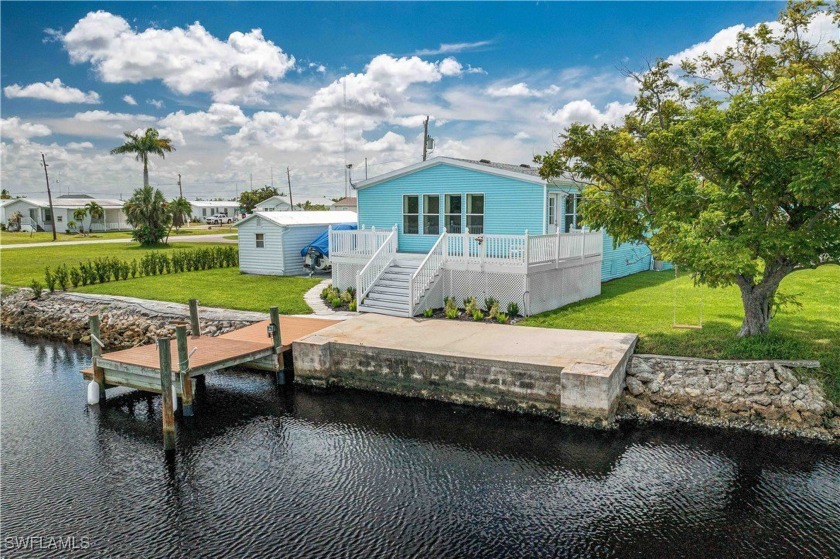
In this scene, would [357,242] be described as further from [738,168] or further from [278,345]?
[738,168]

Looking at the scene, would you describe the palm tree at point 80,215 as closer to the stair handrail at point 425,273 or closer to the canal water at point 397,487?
the stair handrail at point 425,273

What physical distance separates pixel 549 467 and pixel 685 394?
3.45 metres

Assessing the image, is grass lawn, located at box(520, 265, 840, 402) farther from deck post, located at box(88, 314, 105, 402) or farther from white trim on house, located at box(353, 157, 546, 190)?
deck post, located at box(88, 314, 105, 402)

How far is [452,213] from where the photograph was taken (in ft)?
62.3

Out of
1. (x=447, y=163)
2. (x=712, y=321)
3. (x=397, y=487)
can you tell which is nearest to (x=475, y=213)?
(x=447, y=163)

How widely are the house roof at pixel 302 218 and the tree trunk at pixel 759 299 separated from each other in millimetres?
17574

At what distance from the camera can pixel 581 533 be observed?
7.28 m

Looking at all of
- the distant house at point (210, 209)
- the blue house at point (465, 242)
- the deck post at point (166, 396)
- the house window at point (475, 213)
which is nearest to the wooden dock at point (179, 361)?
the deck post at point (166, 396)

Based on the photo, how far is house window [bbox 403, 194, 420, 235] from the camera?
773 inches

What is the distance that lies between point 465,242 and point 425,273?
139 cm

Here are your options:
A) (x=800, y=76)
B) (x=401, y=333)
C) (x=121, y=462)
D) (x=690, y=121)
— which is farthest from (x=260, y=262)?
(x=800, y=76)

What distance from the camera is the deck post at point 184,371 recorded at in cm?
1095

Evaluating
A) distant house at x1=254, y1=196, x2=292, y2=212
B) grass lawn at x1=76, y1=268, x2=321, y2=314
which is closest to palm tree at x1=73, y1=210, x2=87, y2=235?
distant house at x1=254, y1=196, x2=292, y2=212

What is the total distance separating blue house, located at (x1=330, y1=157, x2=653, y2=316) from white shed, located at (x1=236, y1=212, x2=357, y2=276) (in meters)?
5.12
